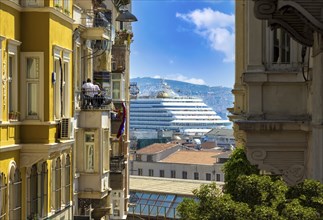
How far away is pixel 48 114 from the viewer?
A: 14.7 m

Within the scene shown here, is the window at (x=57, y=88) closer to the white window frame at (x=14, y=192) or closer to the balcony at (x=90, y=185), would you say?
the white window frame at (x=14, y=192)

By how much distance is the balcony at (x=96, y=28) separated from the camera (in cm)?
2203

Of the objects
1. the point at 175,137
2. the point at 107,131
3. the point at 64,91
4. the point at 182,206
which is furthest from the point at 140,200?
the point at 175,137

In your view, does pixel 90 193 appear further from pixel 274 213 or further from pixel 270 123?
pixel 274 213

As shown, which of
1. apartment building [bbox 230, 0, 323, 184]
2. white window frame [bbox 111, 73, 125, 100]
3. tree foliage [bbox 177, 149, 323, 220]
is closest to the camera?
tree foliage [bbox 177, 149, 323, 220]

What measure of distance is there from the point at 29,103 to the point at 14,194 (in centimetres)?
170

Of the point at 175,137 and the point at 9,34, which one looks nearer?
the point at 9,34

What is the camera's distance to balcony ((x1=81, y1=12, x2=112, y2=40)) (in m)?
22.0

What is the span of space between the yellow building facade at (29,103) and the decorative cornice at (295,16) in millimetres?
4655

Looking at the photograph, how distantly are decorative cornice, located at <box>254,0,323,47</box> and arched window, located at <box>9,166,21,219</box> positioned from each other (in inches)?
219

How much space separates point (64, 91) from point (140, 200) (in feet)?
118

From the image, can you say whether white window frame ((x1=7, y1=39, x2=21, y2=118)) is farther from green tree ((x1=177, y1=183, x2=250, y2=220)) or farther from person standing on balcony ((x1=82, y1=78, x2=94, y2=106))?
person standing on balcony ((x1=82, y1=78, x2=94, y2=106))

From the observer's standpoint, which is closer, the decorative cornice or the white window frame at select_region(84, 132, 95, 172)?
the decorative cornice

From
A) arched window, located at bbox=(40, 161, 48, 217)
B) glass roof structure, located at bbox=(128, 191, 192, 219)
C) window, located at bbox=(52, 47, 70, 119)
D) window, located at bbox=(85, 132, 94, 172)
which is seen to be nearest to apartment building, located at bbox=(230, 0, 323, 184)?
window, located at bbox=(52, 47, 70, 119)
